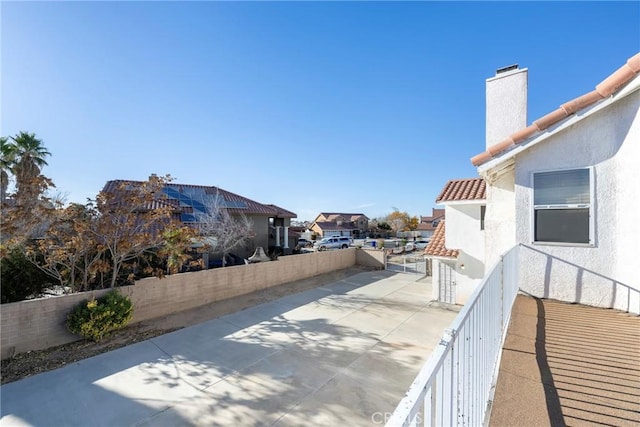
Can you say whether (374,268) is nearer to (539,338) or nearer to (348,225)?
(539,338)

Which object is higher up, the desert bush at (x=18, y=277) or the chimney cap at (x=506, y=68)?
the chimney cap at (x=506, y=68)

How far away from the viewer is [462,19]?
24.3 feet

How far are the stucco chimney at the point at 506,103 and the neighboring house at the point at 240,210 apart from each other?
52.1 feet

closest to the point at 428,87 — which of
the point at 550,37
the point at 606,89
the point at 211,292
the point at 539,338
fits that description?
the point at 550,37

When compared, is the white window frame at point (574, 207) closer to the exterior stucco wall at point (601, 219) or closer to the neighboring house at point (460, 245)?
the exterior stucco wall at point (601, 219)

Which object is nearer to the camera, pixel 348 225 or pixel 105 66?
pixel 105 66

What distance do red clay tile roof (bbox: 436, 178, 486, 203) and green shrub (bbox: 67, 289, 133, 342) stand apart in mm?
11576

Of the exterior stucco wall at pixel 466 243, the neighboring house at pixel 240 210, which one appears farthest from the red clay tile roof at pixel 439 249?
the neighboring house at pixel 240 210

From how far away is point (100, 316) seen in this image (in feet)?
23.4

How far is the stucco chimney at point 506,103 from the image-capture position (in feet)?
18.6

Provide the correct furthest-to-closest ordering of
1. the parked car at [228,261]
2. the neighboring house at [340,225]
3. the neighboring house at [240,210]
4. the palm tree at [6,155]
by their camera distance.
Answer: the neighboring house at [340,225] < the neighboring house at [240,210] < the parked car at [228,261] < the palm tree at [6,155]

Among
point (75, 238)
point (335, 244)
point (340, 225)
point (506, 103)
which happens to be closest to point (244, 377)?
point (75, 238)

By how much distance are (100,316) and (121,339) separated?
0.88 meters

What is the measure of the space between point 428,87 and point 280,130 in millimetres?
7930
